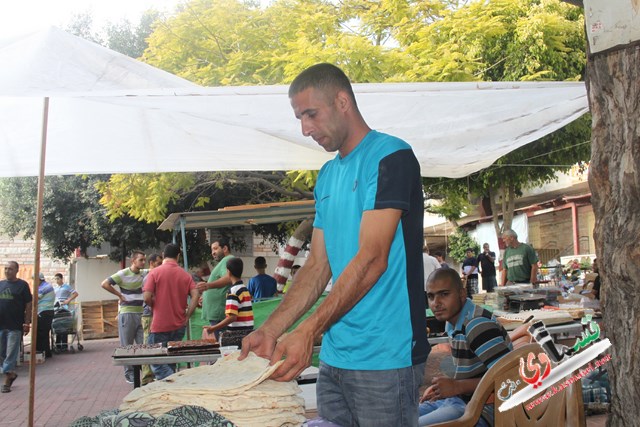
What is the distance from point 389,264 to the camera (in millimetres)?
2307

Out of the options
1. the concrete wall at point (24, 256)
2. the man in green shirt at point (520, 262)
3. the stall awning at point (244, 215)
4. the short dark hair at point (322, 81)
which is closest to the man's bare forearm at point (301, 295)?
the short dark hair at point (322, 81)

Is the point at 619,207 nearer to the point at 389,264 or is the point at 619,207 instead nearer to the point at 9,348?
the point at 389,264

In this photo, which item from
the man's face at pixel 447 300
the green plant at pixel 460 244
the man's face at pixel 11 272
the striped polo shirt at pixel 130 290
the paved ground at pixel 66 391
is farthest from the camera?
the green plant at pixel 460 244

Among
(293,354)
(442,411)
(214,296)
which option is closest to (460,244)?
(214,296)

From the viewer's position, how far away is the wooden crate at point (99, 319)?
2103 cm

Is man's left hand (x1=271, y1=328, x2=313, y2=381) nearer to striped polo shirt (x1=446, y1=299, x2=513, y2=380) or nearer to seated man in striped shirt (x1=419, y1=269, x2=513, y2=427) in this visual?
seated man in striped shirt (x1=419, y1=269, x2=513, y2=427)

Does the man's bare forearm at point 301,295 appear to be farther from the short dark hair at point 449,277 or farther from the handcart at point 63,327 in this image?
the handcart at point 63,327

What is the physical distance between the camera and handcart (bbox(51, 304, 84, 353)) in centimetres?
1662

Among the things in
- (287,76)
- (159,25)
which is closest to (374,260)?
(287,76)

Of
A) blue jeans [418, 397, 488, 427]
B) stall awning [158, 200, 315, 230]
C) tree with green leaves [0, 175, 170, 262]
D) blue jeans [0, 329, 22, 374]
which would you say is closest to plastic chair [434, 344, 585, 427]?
blue jeans [418, 397, 488, 427]

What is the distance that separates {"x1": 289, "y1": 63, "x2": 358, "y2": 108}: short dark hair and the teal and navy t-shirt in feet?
0.67

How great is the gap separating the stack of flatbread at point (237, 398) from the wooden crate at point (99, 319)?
20.3m

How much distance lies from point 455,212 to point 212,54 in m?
7.69

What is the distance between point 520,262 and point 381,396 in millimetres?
9582
